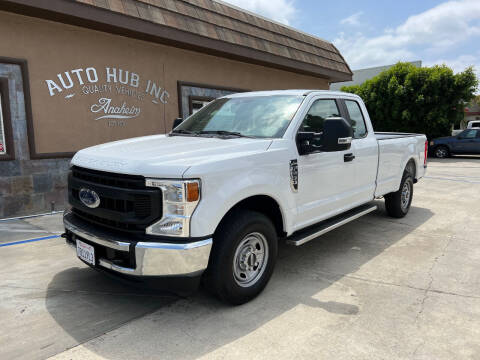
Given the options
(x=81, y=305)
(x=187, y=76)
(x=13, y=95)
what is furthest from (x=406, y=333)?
(x=187, y=76)

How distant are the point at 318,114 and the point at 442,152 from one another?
692 inches

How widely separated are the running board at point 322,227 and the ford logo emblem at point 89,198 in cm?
186

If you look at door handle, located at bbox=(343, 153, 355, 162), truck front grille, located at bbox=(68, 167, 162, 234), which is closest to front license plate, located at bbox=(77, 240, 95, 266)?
truck front grille, located at bbox=(68, 167, 162, 234)

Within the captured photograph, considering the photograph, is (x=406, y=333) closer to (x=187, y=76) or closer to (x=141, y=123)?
(x=141, y=123)

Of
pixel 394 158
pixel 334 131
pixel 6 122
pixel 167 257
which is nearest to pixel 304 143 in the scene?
pixel 334 131

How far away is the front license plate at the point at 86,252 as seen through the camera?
3.12 meters

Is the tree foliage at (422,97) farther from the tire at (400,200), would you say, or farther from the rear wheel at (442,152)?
the tire at (400,200)

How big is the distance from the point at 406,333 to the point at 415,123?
64.3 feet

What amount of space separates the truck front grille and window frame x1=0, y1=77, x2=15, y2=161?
4183 millimetres

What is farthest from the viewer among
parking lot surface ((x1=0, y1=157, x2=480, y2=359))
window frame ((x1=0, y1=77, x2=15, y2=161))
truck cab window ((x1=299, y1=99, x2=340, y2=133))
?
window frame ((x1=0, y1=77, x2=15, y2=161))

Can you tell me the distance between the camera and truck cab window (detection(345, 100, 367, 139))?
5.01m

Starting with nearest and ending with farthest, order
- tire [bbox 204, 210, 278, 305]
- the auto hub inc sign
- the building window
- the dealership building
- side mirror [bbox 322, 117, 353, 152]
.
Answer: tire [bbox 204, 210, 278, 305]
side mirror [bbox 322, 117, 353, 152]
the dealership building
the auto hub inc sign
the building window

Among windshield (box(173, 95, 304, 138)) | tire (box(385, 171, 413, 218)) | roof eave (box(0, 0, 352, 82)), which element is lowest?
tire (box(385, 171, 413, 218))

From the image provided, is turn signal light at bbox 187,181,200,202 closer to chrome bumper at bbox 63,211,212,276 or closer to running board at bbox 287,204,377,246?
chrome bumper at bbox 63,211,212,276
